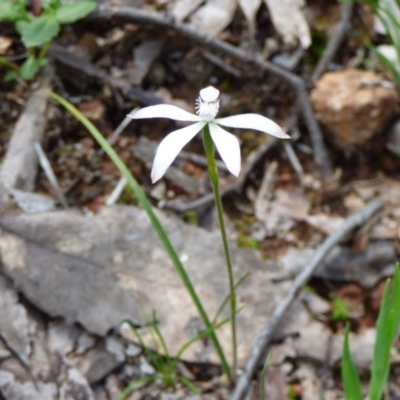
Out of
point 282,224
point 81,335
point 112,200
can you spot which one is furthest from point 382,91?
point 81,335

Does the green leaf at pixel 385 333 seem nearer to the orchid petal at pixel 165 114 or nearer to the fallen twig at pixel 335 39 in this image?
the orchid petal at pixel 165 114

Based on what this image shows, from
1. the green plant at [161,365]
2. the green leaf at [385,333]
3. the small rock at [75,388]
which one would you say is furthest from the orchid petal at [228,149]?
the small rock at [75,388]

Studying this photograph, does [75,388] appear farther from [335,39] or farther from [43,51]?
[335,39]

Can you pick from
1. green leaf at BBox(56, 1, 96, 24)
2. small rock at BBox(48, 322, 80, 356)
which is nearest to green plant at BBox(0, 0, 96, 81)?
green leaf at BBox(56, 1, 96, 24)

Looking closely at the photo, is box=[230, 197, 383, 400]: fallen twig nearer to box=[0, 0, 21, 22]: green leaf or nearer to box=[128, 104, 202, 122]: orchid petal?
box=[128, 104, 202, 122]: orchid petal

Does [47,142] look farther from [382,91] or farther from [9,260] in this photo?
[382,91]

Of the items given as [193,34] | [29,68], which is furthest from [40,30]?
[193,34]
